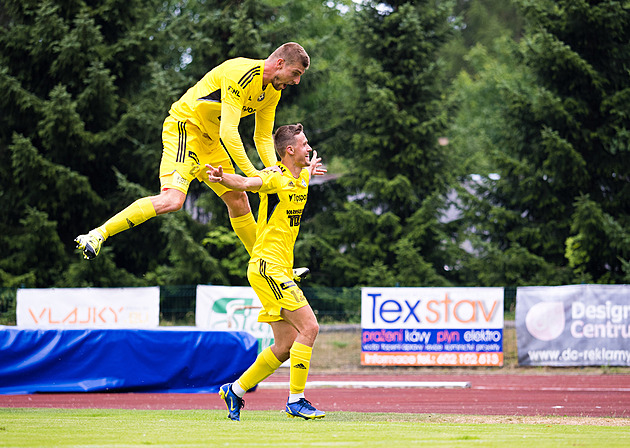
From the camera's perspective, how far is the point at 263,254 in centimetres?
695

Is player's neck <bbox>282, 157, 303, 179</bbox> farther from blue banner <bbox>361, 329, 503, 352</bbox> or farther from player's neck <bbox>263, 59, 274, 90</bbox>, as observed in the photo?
blue banner <bbox>361, 329, 503, 352</bbox>

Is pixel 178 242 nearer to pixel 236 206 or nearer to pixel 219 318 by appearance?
pixel 219 318

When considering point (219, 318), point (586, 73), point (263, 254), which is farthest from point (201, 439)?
point (586, 73)

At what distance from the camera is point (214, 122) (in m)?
7.31

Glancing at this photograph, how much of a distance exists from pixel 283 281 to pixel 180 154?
4.79 feet

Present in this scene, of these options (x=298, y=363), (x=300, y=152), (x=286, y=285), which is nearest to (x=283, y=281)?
(x=286, y=285)

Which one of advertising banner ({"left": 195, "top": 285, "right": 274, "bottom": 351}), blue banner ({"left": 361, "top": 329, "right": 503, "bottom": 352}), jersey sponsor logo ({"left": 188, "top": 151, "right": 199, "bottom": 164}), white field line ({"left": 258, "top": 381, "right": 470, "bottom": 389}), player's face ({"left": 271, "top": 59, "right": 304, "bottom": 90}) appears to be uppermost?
player's face ({"left": 271, "top": 59, "right": 304, "bottom": 90})

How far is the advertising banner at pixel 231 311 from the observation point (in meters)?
16.8

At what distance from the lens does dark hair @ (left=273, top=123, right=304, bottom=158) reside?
23.5 feet

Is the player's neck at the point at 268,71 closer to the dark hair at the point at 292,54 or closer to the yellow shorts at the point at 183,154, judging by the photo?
the dark hair at the point at 292,54

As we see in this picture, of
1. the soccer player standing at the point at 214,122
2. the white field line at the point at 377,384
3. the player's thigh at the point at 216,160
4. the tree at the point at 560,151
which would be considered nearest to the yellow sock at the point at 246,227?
the soccer player standing at the point at 214,122

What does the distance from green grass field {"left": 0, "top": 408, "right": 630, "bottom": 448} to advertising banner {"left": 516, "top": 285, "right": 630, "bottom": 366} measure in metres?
10.4

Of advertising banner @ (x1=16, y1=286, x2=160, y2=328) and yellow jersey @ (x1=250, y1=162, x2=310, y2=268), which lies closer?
yellow jersey @ (x1=250, y1=162, x2=310, y2=268)

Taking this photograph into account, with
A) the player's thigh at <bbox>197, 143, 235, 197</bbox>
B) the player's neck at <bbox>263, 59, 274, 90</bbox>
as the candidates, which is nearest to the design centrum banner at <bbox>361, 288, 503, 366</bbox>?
the player's thigh at <bbox>197, 143, 235, 197</bbox>
